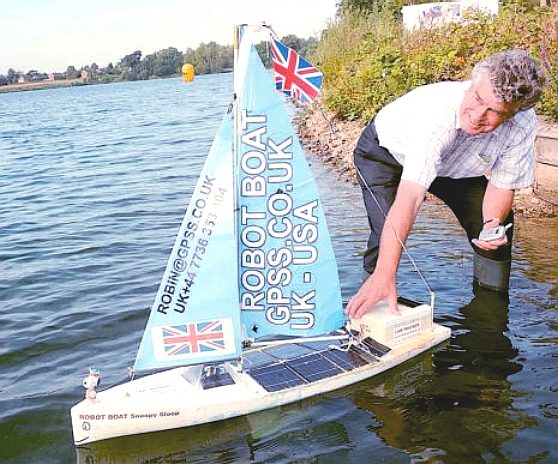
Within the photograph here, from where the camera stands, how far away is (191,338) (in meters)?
5.16

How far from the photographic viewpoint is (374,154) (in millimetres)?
6184

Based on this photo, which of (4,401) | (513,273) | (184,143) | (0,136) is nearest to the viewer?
(4,401)

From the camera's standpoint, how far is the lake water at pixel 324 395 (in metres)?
5.00

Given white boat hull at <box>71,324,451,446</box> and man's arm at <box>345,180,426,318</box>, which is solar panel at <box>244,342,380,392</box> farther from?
Result: man's arm at <box>345,180,426,318</box>

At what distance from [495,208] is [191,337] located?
2976 millimetres

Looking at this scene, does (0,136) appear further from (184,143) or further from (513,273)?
(513,273)

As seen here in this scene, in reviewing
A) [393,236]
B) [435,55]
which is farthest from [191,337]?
[435,55]

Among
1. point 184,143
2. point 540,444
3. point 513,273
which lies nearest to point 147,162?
point 184,143

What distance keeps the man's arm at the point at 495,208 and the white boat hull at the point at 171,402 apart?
185 centimetres

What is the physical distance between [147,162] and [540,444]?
17571 millimetres

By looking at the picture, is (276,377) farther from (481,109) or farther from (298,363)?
(481,109)

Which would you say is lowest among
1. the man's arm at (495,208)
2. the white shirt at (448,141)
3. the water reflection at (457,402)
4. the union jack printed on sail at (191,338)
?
the water reflection at (457,402)

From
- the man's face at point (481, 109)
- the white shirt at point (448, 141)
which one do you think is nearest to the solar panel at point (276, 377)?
the white shirt at point (448, 141)

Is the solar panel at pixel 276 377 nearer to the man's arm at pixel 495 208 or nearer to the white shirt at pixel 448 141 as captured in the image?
the white shirt at pixel 448 141
